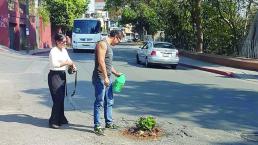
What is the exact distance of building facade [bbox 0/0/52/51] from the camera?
41062mm

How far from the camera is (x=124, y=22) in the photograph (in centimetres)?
9212

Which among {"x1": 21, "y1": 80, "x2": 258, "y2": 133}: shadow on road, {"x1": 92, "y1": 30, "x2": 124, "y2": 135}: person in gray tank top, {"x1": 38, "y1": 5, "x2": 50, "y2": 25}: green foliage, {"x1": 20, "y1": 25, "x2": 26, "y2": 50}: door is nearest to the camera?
{"x1": 92, "y1": 30, "x2": 124, "y2": 135}: person in gray tank top

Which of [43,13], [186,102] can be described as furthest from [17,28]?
[186,102]

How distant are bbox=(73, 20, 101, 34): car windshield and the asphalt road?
2377cm

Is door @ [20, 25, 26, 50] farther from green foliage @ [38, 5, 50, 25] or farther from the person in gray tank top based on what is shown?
the person in gray tank top

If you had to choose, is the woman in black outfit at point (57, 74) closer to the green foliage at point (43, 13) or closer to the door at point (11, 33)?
the door at point (11, 33)

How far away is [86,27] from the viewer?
135 feet

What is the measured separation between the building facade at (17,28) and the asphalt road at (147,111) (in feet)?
81.4

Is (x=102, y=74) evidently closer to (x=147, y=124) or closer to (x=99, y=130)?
(x=99, y=130)

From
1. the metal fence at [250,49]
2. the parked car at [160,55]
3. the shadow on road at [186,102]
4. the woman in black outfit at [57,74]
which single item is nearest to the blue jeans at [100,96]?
the woman in black outfit at [57,74]

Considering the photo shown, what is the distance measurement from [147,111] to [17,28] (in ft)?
121

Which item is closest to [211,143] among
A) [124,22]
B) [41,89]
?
[41,89]

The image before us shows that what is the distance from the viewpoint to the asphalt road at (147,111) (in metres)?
8.09

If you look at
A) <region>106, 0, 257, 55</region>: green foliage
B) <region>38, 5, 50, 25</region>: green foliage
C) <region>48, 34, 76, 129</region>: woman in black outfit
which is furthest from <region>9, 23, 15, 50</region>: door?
<region>48, 34, 76, 129</region>: woman in black outfit
